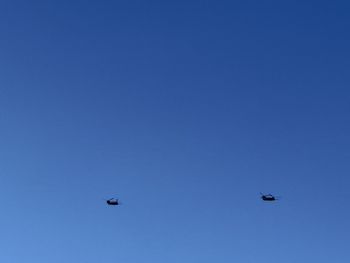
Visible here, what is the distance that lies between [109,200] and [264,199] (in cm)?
2440

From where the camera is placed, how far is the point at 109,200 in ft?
316

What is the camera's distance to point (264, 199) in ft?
306
